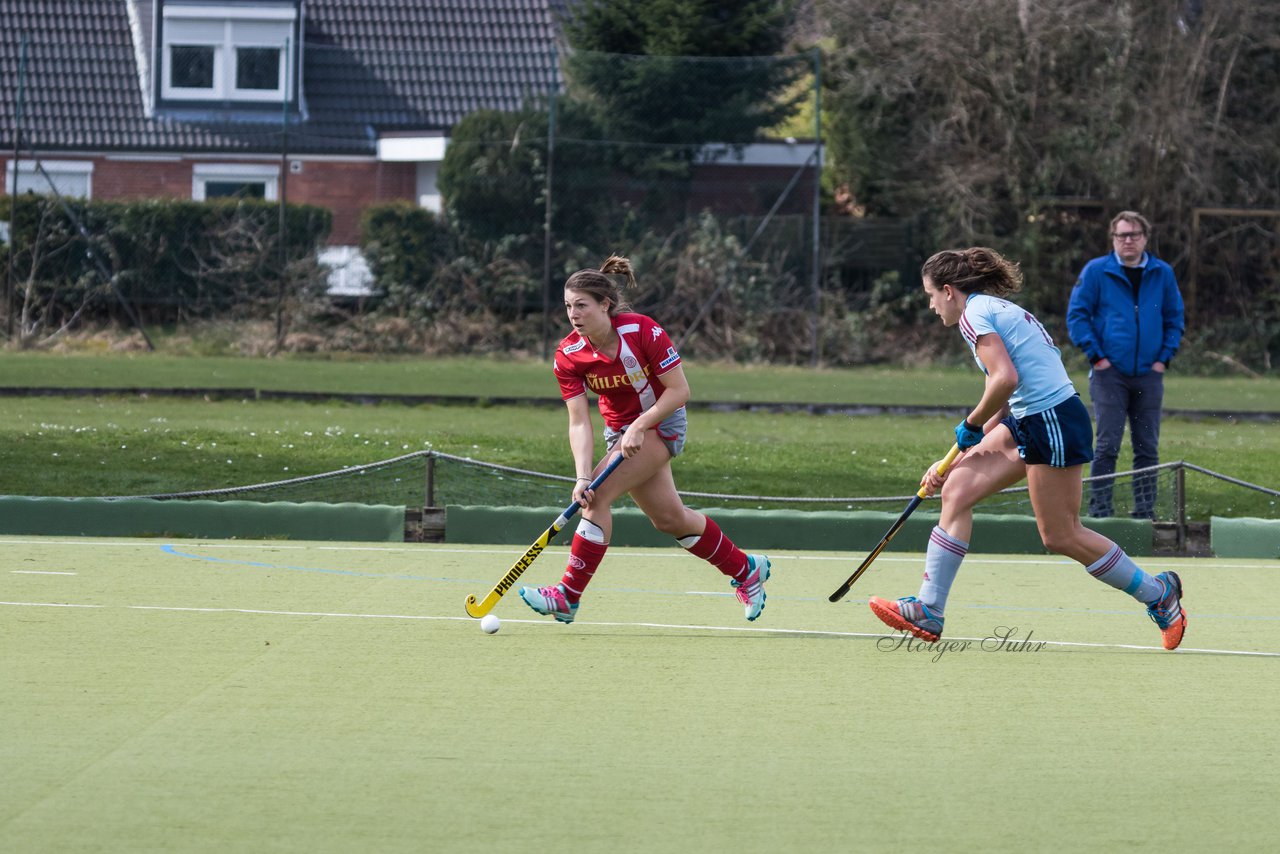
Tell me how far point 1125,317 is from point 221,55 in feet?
66.8

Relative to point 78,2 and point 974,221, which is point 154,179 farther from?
point 974,221

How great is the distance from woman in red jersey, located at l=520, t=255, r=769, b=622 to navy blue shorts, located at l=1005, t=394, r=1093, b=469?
1311 mm

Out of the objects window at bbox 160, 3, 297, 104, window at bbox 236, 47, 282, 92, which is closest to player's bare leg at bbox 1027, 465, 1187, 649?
window at bbox 160, 3, 297, 104

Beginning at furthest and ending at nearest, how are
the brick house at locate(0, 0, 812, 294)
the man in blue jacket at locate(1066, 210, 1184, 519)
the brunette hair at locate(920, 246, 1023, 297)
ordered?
the brick house at locate(0, 0, 812, 294) → the man in blue jacket at locate(1066, 210, 1184, 519) → the brunette hair at locate(920, 246, 1023, 297)

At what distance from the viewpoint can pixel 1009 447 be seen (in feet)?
22.2

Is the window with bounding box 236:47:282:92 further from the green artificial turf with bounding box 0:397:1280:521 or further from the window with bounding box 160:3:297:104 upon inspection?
the green artificial turf with bounding box 0:397:1280:521

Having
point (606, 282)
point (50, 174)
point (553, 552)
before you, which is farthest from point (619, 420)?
point (50, 174)

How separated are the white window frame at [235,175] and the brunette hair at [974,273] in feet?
63.7

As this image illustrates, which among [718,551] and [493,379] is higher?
[718,551]

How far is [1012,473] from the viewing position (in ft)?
22.2

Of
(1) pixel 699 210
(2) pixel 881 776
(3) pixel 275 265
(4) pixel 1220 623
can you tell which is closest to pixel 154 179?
(3) pixel 275 265

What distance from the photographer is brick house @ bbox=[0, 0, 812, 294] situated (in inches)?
1018

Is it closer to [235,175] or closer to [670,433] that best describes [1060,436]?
[670,433]

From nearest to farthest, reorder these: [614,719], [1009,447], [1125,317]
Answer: [614,719] < [1009,447] < [1125,317]
